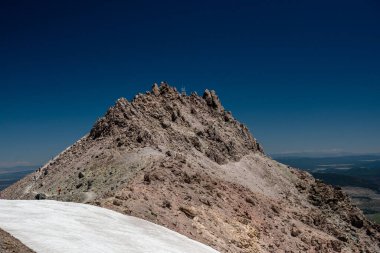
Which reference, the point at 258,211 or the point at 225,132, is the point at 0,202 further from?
the point at 225,132

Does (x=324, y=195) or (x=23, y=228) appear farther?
(x=324, y=195)

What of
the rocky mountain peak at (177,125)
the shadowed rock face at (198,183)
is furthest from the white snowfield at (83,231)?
the rocky mountain peak at (177,125)

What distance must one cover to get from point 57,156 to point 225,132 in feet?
66.8

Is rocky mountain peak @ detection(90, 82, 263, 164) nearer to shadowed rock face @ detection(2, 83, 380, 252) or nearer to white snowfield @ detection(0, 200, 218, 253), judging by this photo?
shadowed rock face @ detection(2, 83, 380, 252)

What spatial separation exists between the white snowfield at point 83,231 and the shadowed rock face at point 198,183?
234 centimetres

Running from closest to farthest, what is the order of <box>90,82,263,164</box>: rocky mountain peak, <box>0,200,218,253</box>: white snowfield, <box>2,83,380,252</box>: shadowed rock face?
<box>0,200,218,253</box>: white snowfield
<box>2,83,380,252</box>: shadowed rock face
<box>90,82,263,164</box>: rocky mountain peak

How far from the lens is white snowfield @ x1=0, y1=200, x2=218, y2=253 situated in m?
16.2

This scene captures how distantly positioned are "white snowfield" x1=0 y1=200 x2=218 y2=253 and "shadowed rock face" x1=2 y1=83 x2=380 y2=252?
234 centimetres

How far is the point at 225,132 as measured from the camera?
52812 mm

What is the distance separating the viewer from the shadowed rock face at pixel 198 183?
2822 cm

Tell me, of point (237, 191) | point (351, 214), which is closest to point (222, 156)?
point (237, 191)

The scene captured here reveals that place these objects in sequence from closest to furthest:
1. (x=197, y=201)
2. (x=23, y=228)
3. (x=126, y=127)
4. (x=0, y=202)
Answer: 1. (x=23, y=228)
2. (x=0, y=202)
3. (x=197, y=201)
4. (x=126, y=127)

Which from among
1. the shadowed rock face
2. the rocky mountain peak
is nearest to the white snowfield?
the shadowed rock face

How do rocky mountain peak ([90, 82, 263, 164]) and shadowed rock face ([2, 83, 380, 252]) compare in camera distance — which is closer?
shadowed rock face ([2, 83, 380, 252])
